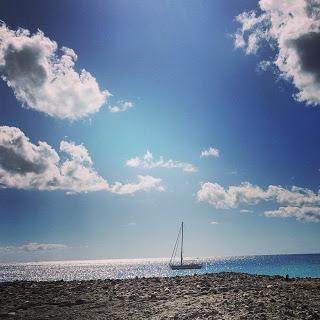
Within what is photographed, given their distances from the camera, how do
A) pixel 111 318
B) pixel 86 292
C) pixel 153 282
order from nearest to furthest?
pixel 111 318, pixel 86 292, pixel 153 282

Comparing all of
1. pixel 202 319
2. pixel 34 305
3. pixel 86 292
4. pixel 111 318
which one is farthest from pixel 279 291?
pixel 34 305

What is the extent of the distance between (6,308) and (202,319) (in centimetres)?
900

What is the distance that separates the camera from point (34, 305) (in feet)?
61.8

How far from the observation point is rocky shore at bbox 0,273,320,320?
1545 cm

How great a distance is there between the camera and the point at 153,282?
26.2 meters

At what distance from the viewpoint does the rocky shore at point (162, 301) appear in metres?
15.5

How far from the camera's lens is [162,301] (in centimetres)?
1867

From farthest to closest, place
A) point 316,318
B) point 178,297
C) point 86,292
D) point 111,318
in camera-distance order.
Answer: point 86,292, point 178,297, point 111,318, point 316,318

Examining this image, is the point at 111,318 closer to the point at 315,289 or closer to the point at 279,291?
the point at 279,291

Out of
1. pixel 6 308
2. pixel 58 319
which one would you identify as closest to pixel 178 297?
pixel 58 319

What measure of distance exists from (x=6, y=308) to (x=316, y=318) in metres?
12.9

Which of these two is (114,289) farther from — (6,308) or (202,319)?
(202,319)

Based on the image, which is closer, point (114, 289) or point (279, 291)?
point (279, 291)

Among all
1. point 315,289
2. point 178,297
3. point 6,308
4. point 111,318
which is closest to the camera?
point 111,318
